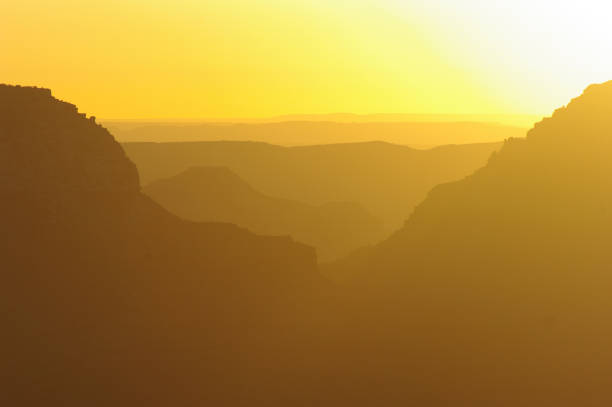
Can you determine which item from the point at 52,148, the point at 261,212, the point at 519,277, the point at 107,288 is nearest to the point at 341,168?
the point at 261,212

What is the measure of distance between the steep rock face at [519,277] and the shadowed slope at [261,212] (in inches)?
1519

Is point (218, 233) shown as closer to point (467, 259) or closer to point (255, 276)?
point (255, 276)

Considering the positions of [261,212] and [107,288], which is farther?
[261,212]

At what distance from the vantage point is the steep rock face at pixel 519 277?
40062mm

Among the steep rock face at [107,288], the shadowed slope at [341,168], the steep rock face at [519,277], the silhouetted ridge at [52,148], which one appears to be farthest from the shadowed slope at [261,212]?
the silhouetted ridge at [52,148]

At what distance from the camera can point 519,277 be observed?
46.0 meters

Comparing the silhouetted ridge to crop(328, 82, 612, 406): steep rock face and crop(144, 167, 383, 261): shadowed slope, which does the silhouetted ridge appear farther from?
crop(144, 167, 383, 261): shadowed slope

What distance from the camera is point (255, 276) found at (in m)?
49.9

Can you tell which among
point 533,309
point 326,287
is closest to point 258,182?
point 326,287

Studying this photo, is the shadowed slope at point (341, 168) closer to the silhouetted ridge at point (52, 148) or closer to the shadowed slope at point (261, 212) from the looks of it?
the shadowed slope at point (261, 212)

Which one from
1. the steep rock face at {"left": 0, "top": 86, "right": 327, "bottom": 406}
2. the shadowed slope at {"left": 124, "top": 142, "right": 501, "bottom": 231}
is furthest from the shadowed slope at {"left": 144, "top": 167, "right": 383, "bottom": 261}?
the steep rock face at {"left": 0, "top": 86, "right": 327, "bottom": 406}

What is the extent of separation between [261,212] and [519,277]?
62.0 metres

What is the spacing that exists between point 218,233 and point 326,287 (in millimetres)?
9581

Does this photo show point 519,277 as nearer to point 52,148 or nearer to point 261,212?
point 52,148
